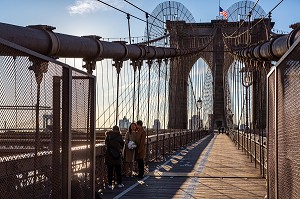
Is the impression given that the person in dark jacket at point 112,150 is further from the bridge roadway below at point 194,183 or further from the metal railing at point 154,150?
the bridge roadway below at point 194,183

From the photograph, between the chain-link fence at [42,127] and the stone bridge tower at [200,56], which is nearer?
the chain-link fence at [42,127]

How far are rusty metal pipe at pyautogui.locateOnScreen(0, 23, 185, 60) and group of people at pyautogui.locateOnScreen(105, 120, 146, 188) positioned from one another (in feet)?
5.29

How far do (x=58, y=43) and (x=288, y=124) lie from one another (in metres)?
3.63

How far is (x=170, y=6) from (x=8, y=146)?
49.2 metres

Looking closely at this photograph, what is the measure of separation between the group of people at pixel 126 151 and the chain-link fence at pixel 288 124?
5.25 meters

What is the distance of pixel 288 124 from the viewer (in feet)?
17.6

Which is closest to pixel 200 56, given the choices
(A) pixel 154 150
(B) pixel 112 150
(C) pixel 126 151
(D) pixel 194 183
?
(A) pixel 154 150

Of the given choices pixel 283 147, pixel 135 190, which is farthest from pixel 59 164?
pixel 135 190

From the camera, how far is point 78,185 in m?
6.93

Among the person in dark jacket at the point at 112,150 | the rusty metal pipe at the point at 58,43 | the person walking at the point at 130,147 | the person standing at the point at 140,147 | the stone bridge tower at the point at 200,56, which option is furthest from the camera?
the stone bridge tower at the point at 200,56

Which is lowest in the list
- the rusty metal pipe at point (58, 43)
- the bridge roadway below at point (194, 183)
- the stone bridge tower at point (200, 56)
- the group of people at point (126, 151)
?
the bridge roadway below at point (194, 183)

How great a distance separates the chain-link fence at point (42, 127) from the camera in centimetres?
419

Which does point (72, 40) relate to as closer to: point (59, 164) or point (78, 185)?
point (78, 185)

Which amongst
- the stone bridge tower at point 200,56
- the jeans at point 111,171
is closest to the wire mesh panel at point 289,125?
the jeans at point 111,171
